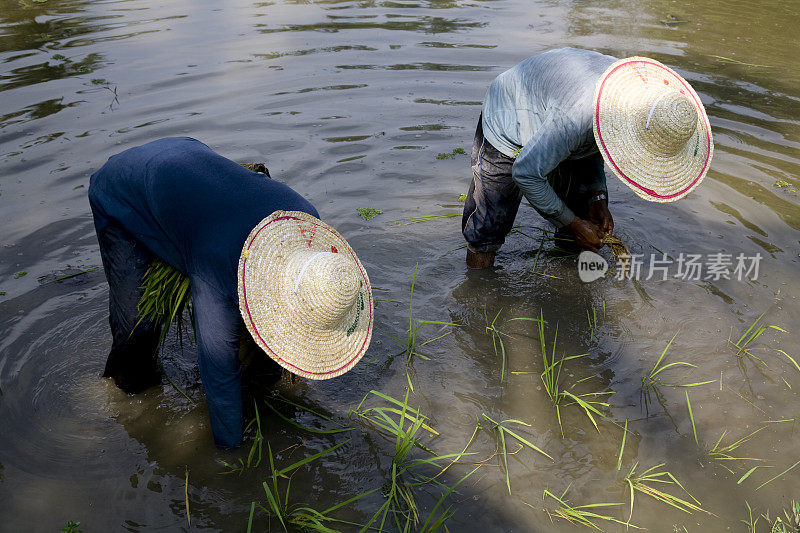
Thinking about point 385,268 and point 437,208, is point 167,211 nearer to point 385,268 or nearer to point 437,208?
point 385,268

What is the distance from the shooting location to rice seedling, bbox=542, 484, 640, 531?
262 cm

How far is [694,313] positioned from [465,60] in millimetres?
4542

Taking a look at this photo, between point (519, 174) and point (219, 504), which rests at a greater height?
point (519, 174)

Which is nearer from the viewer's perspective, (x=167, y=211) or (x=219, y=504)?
(x=167, y=211)

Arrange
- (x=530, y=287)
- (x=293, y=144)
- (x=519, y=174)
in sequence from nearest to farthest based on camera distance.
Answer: (x=519, y=174) < (x=530, y=287) < (x=293, y=144)

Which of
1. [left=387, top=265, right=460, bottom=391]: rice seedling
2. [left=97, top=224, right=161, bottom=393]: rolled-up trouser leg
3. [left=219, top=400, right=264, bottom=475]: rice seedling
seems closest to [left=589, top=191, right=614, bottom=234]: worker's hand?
[left=387, top=265, right=460, bottom=391]: rice seedling

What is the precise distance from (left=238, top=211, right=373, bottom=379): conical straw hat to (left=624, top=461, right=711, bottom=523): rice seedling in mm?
1370

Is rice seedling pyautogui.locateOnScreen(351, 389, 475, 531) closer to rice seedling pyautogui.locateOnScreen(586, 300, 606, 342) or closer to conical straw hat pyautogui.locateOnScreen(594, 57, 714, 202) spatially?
rice seedling pyautogui.locateOnScreen(586, 300, 606, 342)

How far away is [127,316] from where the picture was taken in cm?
293

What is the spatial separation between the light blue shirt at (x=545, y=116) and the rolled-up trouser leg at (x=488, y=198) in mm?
118

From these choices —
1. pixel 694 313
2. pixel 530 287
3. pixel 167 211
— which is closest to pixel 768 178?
pixel 694 313

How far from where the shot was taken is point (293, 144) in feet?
18.8

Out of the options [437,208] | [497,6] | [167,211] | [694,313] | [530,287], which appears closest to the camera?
[167,211]

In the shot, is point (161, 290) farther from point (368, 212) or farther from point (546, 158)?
point (368, 212)
